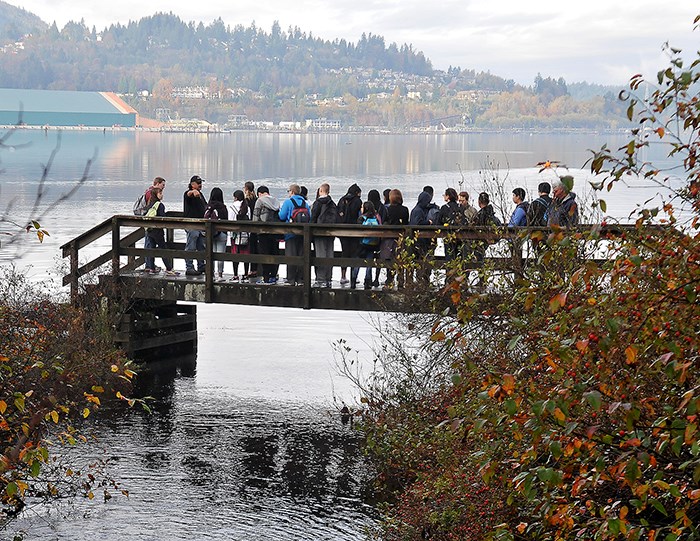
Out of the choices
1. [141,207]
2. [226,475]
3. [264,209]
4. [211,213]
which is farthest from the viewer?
[141,207]

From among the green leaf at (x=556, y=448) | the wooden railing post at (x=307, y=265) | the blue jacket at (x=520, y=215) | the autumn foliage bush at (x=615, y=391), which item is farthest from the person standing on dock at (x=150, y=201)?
the green leaf at (x=556, y=448)

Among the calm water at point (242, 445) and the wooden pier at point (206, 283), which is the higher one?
the wooden pier at point (206, 283)

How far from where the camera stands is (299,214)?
16562 mm

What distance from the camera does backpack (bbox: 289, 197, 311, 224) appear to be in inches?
650

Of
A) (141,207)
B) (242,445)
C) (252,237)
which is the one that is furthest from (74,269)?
(242,445)

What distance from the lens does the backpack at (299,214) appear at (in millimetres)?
16516

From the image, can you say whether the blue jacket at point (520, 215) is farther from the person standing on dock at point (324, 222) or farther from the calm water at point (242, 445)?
the person standing on dock at point (324, 222)

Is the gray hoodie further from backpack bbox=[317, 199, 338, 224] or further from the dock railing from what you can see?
backpack bbox=[317, 199, 338, 224]

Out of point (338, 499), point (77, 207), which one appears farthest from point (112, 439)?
point (77, 207)

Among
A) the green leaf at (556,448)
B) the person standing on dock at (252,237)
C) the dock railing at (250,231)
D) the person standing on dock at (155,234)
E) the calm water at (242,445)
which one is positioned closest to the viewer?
the green leaf at (556,448)

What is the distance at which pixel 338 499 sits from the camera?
1185 cm

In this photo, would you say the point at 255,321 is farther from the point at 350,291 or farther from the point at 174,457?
the point at 174,457

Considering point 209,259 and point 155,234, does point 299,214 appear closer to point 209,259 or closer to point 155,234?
point 209,259

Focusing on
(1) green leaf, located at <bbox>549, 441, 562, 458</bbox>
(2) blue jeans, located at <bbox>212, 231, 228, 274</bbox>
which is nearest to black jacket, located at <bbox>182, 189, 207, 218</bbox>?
(2) blue jeans, located at <bbox>212, 231, 228, 274</bbox>
